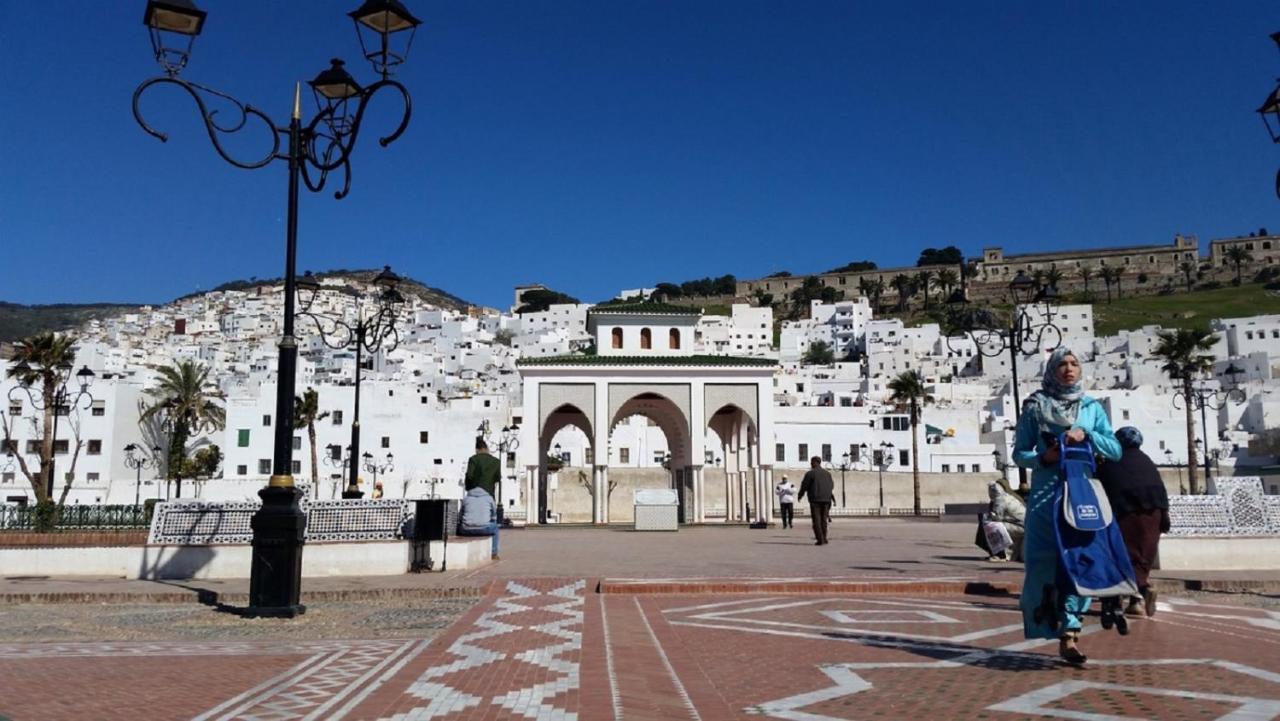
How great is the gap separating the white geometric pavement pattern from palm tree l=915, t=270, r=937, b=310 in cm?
13788

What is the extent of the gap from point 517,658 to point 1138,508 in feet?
17.6

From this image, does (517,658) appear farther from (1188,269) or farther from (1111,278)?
(1188,269)

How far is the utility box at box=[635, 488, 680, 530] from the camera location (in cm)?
2491

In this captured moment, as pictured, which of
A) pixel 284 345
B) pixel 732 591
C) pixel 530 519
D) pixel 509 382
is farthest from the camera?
pixel 509 382

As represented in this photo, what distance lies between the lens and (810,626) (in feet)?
24.5

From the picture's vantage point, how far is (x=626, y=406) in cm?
3678

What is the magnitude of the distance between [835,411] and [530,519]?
1406 inches

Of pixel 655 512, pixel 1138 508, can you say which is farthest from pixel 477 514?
pixel 655 512

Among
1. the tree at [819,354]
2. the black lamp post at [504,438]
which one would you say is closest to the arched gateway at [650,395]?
the black lamp post at [504,438]

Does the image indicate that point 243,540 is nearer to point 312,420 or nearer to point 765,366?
point 765,366

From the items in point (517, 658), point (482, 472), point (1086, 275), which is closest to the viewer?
point (517, 658)

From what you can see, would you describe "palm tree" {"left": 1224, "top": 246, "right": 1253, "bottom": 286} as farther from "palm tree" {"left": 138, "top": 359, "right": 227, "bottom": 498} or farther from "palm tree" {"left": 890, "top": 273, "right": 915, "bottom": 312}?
"palm tree" {"left": 138, "top": 359, "right": 227, "bottom": 498}

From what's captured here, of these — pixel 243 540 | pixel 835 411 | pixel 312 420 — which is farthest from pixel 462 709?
pixel 835 411

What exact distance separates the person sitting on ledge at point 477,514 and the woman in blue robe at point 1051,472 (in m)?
7.99
